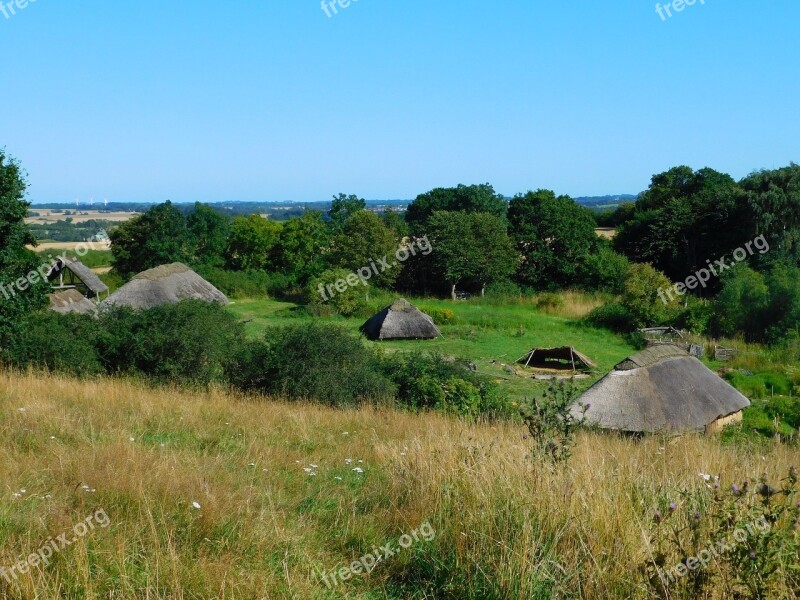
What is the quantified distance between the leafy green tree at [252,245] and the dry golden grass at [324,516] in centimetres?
Answer: 4322

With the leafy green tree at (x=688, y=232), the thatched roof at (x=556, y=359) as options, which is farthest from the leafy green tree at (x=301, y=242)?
the thatched roof at (x=556, y=359)

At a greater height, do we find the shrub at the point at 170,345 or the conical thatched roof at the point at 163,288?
the shrub at the point at 170,345

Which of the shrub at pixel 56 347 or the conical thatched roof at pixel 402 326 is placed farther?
the conical thatched roof at pixel 402 326

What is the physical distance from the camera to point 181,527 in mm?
4168

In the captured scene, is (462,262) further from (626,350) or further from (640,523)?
(640,523)

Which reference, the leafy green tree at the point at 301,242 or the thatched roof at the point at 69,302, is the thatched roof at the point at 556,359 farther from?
the leafy green tree at the point at 301,242

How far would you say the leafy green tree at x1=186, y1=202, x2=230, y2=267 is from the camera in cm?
4822

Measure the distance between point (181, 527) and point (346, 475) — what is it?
1811mm

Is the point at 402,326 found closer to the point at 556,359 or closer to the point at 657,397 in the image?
the point at 556,359

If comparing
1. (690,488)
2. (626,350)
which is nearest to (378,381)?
(690,488)

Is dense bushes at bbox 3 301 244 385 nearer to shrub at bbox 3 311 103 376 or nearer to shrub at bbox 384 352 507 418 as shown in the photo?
shrub at bbox 3 311 103 376

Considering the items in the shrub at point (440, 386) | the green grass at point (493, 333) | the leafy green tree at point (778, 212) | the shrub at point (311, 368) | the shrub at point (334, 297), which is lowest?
the green grass at point (493, 333)

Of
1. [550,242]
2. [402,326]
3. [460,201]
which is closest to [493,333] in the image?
[402,326]

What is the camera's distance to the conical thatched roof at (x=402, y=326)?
107 ft
